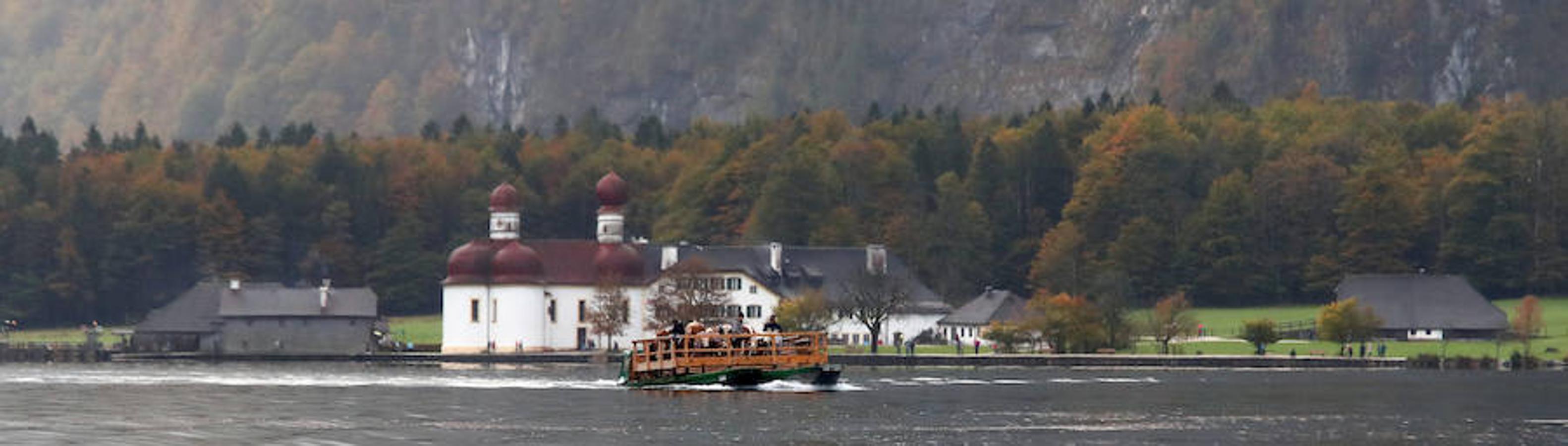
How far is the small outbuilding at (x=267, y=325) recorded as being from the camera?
588ft

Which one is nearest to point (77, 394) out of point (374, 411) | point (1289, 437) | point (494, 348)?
point (374, 411)

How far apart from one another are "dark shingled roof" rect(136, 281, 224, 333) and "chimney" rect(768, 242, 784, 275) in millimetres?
31934

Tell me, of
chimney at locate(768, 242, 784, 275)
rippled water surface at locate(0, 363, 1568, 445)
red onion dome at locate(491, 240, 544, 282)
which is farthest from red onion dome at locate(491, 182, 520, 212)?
rippled water surface at locate(0, 363, 1568, 445)

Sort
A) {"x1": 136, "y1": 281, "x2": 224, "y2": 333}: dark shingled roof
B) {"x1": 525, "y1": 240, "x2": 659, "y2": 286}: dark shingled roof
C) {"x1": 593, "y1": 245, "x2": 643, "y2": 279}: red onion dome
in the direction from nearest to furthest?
{"x1": 136, "y1": 281, "x2": 224, "y2": 333}: dark shingled roof < {"x1": 593, "y1": 245, "x2": 643, "y2": 279}: red onion dome < {"x1": 525, "y1": 240, "x2": 659, "y2": 286}: dark shingled roof

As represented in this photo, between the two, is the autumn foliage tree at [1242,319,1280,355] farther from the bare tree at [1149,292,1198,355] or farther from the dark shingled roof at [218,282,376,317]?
the dark shingled roof at [218,282,376,317]

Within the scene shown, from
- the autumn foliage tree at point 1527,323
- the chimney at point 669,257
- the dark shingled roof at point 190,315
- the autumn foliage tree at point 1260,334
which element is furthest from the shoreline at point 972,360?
the chimney at point 669,257

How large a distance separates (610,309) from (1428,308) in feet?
146

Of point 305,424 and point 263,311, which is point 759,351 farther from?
point 263,311

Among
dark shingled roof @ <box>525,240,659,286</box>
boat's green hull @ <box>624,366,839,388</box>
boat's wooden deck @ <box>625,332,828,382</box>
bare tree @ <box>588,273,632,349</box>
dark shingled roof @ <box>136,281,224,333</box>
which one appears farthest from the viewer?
dark shingled roof @ <box>525,240,659,286</box>

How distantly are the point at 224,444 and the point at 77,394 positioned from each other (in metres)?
31.9

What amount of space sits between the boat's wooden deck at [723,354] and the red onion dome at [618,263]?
56834mm

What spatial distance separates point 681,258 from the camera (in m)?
185

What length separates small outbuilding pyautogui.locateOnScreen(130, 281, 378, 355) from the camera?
17912cm

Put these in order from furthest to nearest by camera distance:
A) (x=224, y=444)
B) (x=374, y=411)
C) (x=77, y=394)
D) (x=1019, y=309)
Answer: (x=1019, y=309) < (x=77, y=394) < (x=374, y=411) < (x=224, y=444)
